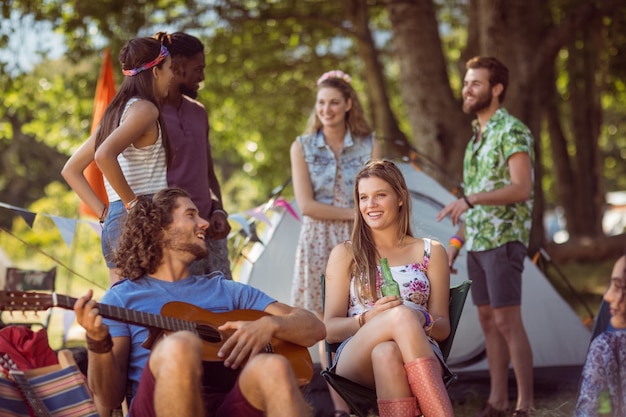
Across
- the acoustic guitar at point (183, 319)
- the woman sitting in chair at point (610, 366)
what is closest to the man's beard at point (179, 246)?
the acoustic guitar at point (183, 319)

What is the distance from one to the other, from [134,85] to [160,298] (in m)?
1.17

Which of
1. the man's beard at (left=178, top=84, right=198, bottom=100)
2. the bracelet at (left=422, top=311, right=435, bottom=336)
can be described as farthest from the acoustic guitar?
the man's beard at (left=178, top=84, right=198, bottom=100)

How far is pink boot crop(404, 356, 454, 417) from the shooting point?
10.5ft

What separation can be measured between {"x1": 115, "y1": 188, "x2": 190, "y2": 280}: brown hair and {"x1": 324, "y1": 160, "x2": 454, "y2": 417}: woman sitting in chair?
0.80 meters

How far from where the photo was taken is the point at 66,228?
5199 millimetres

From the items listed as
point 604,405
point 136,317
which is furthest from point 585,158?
point 136,317

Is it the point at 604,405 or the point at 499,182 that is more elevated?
the point at 499,182

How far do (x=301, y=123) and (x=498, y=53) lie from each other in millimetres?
6843

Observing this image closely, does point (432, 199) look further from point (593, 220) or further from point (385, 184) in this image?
point (593, 220)

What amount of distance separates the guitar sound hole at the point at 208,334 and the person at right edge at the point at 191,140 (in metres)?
1.12

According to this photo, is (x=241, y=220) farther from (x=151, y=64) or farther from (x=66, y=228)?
(x=151, y=64)

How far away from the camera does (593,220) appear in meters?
14.3

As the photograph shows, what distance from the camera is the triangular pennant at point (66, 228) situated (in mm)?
5172

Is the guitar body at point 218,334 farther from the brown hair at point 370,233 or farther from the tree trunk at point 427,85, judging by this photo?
the tree trunk at point 427,85
